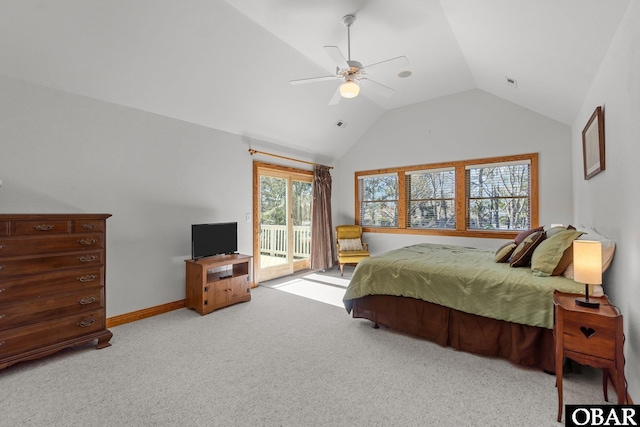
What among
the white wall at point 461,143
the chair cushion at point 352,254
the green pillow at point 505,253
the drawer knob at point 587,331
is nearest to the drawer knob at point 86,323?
the drawer knob at point 587,331

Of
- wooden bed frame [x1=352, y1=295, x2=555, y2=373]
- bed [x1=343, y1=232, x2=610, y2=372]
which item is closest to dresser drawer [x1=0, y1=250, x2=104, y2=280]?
bed [x1=343, y1=232, x2=610, y2=372]

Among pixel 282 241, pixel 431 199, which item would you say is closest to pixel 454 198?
pixel 431 199

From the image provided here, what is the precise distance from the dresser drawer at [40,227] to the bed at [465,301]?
109 inches

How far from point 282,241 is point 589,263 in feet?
14.6

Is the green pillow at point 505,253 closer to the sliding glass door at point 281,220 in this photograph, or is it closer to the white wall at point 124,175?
the sliding glass door at point 281,220

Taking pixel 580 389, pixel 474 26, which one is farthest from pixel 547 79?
pixel 580 389

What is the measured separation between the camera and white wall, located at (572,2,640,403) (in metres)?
1.65

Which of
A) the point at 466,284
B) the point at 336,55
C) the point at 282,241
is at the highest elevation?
the point at 336,55

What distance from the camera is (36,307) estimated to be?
239cm

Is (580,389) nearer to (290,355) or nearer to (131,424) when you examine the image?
(290,355)

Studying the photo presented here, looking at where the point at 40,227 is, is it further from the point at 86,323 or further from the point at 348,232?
the point at 348,232

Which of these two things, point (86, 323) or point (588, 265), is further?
point (86, 323)

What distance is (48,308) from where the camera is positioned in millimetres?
2445

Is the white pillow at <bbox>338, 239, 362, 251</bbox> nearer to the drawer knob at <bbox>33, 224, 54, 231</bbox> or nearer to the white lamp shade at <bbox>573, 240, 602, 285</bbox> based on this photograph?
the white lamp shade at <bbox>573, 240, 602, 285</bbox>
